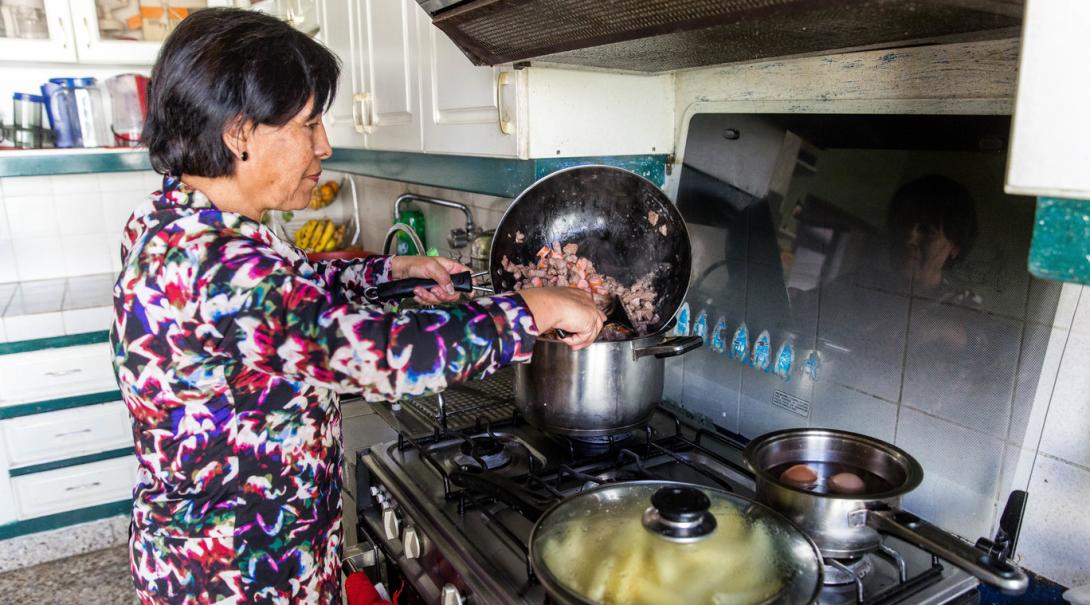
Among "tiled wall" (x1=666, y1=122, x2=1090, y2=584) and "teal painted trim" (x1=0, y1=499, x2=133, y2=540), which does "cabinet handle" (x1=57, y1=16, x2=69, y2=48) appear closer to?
"teal painted trim" (x1=0, y1=499, x2=133, y2=540)

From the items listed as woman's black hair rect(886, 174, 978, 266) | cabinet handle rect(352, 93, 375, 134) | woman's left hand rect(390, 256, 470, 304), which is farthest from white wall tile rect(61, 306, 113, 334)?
woman's black hair rect(886, 174, 978, 266)

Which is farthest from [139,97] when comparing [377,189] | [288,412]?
[288,412]

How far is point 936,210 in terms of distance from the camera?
965 mm

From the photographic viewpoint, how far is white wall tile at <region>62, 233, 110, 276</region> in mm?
2869

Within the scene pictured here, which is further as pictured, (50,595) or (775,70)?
(50,595)

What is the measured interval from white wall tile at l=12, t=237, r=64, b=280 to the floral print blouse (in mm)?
2314

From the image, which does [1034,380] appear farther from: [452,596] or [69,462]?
[69,462]

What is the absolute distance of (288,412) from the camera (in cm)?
95

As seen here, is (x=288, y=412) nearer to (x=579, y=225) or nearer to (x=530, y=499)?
(x=530, y=499)

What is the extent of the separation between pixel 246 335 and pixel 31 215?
2.64 metres

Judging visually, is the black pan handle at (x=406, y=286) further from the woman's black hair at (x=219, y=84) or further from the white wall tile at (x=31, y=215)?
the white wall tile at (x=31, y=215)

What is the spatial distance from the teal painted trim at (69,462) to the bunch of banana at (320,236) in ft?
3.19

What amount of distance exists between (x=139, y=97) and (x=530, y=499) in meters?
2.49

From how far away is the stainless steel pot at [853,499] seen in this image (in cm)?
72
